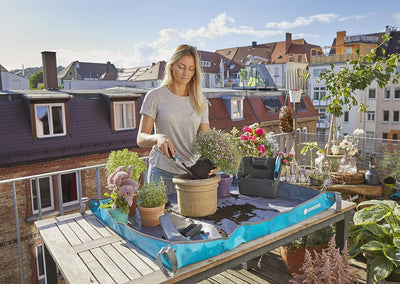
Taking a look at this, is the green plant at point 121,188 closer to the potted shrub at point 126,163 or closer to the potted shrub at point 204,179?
the potted shrub at point 126,163

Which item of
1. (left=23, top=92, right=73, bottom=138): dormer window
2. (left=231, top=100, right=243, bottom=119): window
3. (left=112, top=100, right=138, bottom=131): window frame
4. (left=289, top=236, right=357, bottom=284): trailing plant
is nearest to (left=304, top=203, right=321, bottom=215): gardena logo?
(left=289, top=236, right=357, bottom=284): trailing plant

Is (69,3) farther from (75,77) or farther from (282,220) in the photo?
(75,77)

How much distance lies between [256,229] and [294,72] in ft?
121

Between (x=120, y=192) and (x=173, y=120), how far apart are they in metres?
0.66

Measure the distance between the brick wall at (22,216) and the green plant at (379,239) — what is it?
1097 centimetres

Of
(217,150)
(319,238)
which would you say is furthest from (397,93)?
(217,150)

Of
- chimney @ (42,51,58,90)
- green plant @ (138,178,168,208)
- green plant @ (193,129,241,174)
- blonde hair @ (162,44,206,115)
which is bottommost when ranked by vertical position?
green plant @ (138,178,168,208)

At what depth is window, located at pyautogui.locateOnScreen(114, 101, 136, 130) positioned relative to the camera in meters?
14.8

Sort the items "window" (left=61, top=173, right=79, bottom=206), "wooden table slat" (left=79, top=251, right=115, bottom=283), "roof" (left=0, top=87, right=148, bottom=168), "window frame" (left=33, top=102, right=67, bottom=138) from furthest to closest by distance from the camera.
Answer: "window" (left=61, top=173, right=79, bottom=206)
"window frame" (left=33, top=102, right=67, bottom=138)
"roof" (left=0, top=87, right=148, bottom=168)
"wooden table slat" (left=79, top=251, right=115, bottom=283)

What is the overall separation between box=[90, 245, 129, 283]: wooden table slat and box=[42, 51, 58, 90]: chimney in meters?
18.1

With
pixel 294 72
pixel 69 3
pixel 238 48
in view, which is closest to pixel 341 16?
pixel 294 72

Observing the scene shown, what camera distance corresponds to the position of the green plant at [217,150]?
202 cm

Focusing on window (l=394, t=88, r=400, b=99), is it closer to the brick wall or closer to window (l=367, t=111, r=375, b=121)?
window (l=367, t=111, r=375, b=121)

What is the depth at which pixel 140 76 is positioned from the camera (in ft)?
142
